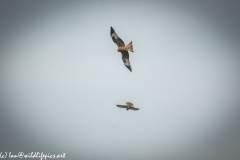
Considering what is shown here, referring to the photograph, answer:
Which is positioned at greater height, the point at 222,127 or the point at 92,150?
the point at 222,127

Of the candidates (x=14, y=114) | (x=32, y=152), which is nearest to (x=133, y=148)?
(x=32, y=152)

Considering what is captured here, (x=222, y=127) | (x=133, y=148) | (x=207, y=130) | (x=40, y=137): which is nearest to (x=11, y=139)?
(x=40, y=137)

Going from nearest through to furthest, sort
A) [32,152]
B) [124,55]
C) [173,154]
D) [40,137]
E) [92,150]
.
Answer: [124,55] < [32,152] < [173,154] < [92,150] < [40,137]

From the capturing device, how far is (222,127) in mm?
16641

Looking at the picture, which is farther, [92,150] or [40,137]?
[40,137]

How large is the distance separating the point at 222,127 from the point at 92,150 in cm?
1170

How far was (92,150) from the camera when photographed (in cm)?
1384

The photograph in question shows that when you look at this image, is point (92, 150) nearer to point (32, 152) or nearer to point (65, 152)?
point (65, 152)

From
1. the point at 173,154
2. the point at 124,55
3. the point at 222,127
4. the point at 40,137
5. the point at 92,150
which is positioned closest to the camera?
the point at 124,55

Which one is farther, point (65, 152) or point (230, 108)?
point (230, 108)

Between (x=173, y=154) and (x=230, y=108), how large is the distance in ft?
26.7

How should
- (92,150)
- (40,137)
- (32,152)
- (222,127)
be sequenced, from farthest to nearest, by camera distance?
1. (222,127)
2. (40,137)
3. (92,150)
4. (32,152)

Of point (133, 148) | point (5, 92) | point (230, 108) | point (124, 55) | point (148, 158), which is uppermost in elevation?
point (5, 92)

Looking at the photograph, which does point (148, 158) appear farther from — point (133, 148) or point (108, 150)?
point (108, 150)
